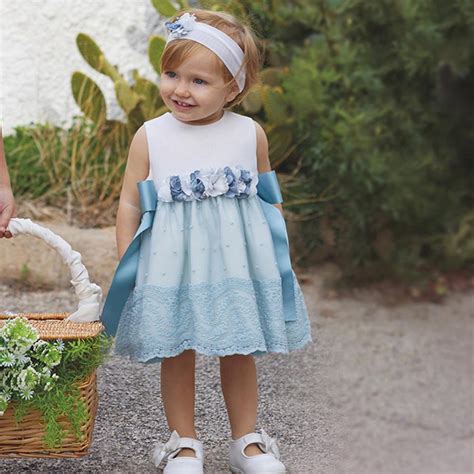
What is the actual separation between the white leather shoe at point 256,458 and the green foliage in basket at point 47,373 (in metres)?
0.40

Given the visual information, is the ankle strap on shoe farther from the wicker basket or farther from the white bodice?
the white bodice

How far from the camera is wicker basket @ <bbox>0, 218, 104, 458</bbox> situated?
1.98 m

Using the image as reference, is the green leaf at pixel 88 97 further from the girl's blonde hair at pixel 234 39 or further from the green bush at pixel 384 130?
the girl's blonde hair at pixel 234 39

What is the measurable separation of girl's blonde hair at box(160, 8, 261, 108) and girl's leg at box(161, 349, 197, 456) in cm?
62

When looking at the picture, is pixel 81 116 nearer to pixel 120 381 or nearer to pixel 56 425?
pixel 120 381

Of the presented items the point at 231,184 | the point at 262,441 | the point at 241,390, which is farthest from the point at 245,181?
the point at 262,441

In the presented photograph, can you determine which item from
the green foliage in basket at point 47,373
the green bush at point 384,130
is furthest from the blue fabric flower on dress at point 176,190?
the green bush at point 384,130

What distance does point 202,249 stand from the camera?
2.08 metres

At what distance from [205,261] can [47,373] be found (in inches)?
16.3

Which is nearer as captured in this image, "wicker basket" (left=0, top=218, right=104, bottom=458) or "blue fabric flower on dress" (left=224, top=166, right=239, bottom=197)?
"wicker basket" (left=0, top=218, right=104, bottom=458)

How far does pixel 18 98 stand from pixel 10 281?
1.24 meters

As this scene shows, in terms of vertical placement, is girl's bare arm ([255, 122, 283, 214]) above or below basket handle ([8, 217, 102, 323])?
above

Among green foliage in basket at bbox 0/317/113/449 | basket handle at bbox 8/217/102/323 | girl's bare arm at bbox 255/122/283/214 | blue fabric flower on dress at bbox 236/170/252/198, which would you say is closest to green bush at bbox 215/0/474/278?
girl's bare arm at bbox 255/122/283/214

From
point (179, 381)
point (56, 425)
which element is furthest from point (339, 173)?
→ point (56, 425)
